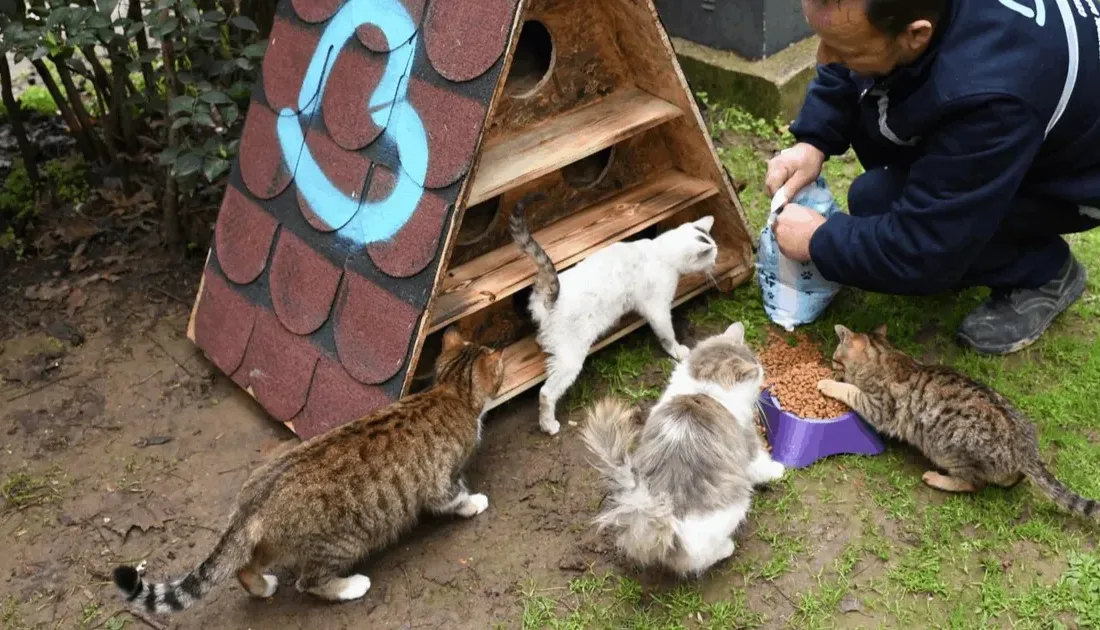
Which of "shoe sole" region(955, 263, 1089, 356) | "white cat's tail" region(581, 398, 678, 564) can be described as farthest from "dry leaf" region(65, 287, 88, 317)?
"shoe sole" region(955, 263, 1089, 356)

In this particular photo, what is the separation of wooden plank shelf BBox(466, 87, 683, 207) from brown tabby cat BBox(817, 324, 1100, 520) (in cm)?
120

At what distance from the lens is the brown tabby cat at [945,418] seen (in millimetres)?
2996

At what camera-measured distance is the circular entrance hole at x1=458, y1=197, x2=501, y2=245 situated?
3.70 m

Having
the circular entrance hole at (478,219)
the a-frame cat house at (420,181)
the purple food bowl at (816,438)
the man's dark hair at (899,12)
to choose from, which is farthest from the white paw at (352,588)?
the man's dark hair at (899,12)

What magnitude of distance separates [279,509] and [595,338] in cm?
145

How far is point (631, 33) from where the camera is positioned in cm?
348

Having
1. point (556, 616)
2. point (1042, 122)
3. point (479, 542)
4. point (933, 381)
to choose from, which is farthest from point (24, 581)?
point (1042, 122)

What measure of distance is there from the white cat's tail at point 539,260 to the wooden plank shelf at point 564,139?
15 cm

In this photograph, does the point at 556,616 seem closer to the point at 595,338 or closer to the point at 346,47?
the point at 595,338

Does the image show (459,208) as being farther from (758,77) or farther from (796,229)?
(758,77)

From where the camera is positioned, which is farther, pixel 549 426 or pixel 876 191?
pixel 876 191

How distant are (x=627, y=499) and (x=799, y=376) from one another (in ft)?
3.53

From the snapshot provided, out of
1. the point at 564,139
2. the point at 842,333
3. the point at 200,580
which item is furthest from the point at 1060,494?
the point at 200,580

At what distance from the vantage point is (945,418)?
3.11 meters
